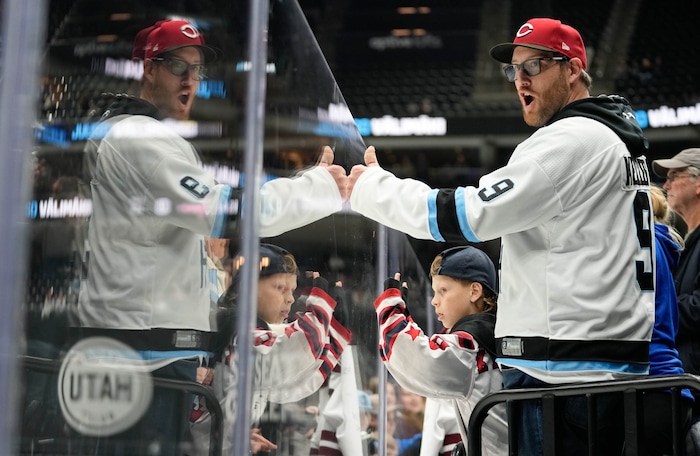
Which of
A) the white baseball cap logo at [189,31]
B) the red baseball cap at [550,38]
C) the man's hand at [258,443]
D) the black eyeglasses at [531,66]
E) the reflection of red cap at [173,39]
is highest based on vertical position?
the red baseball cap at [550,38]

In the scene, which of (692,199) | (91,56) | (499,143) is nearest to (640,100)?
(499,143)

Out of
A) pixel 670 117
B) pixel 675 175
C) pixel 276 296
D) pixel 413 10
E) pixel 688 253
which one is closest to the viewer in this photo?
pixel 276 296

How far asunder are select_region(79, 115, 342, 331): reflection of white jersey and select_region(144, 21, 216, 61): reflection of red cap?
8 centimetres

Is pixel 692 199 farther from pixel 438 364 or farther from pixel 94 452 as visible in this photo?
pixel 94 452

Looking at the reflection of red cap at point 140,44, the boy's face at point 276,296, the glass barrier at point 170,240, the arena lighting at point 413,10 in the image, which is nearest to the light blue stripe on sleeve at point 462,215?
the glass barrier at point 170,240

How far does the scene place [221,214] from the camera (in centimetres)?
115

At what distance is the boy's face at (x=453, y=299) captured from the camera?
7.55 feet

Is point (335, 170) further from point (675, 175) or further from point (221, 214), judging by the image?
point (675, 175)

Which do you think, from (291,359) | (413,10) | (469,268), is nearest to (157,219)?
(291,359)

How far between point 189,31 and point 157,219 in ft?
0.80

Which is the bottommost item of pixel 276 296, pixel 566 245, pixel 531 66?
pixel 276 296

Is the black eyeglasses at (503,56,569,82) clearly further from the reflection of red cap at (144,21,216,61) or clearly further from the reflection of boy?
the reflection of red cap at (144,21,216,61)

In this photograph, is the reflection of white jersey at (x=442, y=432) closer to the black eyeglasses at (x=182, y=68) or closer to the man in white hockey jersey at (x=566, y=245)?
the man in white hockey jersey at (x=566, y=245)

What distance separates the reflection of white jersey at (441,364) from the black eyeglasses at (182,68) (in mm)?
929
